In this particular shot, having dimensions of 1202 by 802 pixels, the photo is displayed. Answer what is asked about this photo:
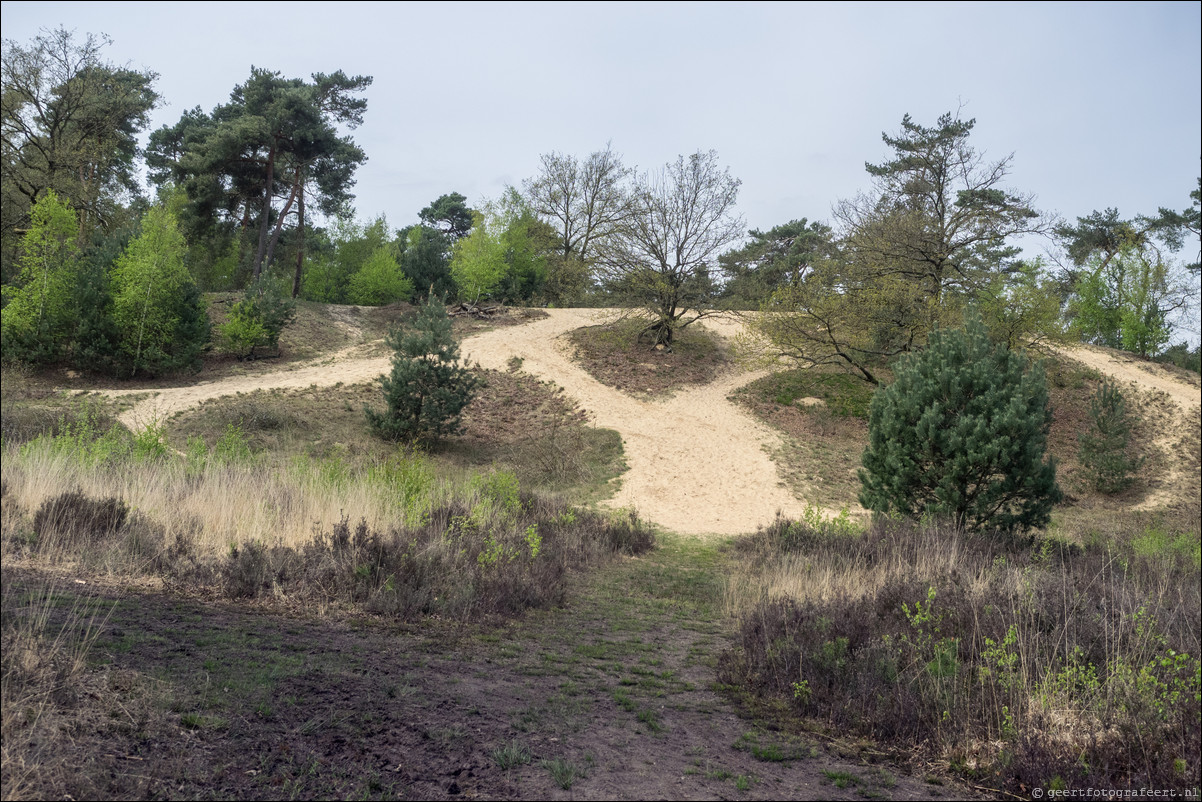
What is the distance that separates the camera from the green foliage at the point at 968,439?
9641 millimetres

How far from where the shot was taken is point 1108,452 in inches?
794

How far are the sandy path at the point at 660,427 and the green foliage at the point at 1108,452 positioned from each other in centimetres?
888

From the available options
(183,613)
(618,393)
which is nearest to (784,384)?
(618,393)

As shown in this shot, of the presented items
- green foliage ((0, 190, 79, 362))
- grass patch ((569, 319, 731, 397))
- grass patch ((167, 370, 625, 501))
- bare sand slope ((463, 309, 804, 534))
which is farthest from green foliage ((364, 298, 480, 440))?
green foliage ((0, 190, 79, 362))

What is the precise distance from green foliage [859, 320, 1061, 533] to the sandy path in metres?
4.97

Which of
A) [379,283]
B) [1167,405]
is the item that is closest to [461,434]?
[379,283]

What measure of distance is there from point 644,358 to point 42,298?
2039 cm

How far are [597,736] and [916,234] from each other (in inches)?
938

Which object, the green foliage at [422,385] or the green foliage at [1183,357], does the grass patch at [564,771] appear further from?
the green foliage at [1183,357]

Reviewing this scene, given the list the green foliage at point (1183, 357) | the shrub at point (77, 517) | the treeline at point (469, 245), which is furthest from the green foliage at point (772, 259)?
the shrub at point (77, 517)

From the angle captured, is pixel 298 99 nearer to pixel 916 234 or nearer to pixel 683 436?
pixel 683 436

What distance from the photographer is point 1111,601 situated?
5523 mm

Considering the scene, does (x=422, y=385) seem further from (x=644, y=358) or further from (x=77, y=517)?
(x=77, y=517)

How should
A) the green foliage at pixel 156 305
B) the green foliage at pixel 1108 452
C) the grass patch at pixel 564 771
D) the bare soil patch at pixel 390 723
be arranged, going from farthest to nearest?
the green foliage at pixel 156 305
the green foliage at pixel 1108 452
the grass patch at pixel 564 771
the bare soil patch at pixel 390 723
